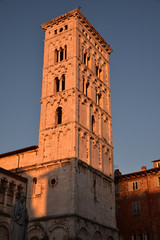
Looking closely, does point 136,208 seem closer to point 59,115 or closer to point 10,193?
point 59,115

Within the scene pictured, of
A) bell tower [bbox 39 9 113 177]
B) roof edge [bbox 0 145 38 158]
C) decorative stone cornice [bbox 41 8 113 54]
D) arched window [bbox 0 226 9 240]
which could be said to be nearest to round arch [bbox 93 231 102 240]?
bell tower [bbox 39 9 113 177]

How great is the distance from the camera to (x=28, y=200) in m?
30.3

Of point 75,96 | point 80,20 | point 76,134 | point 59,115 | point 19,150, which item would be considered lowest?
point 19,150

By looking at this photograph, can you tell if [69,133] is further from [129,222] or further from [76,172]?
[129,222]

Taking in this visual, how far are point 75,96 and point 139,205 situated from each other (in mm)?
14321

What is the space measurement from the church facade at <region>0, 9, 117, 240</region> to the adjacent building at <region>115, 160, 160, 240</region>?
4.45 m

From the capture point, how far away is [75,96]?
108ft

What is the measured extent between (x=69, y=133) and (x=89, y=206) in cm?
690

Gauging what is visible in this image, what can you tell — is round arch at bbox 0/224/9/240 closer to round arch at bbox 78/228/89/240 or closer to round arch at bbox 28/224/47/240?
round arch at bbox 28/224/47/240

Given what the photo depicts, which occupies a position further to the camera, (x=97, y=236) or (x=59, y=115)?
(x=59, y=115)

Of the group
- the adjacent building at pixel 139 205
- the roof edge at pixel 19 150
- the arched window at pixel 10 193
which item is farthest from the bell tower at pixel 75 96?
the adjacent building at pixel 139 205

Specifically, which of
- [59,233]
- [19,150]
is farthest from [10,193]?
[59,233]

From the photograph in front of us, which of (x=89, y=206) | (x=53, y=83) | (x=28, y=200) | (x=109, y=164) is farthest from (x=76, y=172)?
(x=53, y=83)

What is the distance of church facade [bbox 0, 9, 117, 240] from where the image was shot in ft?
92.9
